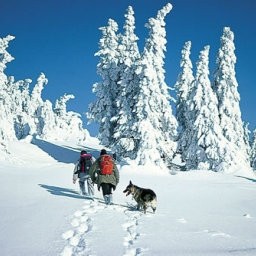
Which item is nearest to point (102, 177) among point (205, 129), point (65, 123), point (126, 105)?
point (126, 105)

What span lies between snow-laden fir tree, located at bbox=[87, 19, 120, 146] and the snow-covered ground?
61.4 feet

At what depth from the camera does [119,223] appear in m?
9.33

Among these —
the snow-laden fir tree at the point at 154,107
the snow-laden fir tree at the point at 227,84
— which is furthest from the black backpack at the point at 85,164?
the snow-laden fir tree at the point at 227,84

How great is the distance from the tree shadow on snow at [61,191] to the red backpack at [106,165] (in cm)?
212

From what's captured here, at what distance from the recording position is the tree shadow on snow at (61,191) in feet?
47.9

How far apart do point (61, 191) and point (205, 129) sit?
66.3 ft

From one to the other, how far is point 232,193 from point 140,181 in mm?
5649

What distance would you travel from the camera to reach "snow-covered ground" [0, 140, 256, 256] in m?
6.84

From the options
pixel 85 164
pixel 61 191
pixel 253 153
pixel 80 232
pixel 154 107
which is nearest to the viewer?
pixel 80 232

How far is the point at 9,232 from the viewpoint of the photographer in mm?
8258

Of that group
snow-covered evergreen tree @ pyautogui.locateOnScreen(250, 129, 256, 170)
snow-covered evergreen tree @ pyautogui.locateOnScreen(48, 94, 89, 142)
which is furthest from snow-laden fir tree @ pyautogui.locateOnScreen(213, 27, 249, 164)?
snow-covered evergreen tree @ pyautogui.locateOnScreen(48, 94, 89, 142)

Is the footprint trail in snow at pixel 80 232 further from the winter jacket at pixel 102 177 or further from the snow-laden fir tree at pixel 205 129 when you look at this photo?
the snow-laden fir tree at pixel 205 129

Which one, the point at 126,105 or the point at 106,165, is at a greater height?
the point at 126,105

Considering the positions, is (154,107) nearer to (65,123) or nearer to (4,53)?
(4,53)
